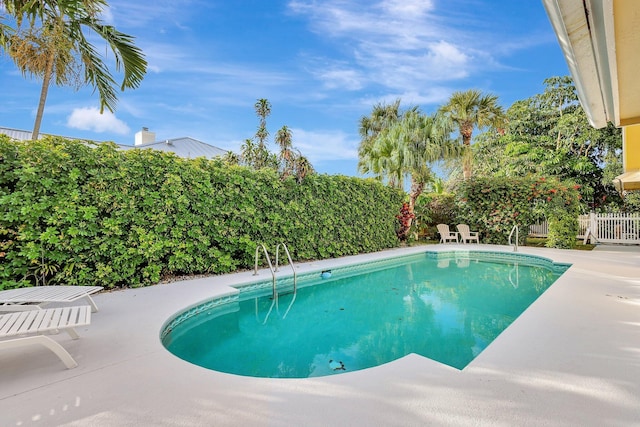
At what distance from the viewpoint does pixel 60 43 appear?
243 inches

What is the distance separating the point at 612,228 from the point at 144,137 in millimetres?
22727

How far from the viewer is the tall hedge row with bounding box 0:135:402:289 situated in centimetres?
459

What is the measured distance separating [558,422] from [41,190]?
21.1ft

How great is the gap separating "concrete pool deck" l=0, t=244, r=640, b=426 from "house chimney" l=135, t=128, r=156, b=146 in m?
15.4

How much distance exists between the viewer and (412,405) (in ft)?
7.00

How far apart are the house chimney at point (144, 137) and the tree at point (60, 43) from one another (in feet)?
33.3

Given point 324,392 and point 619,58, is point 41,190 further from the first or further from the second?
point 619,58

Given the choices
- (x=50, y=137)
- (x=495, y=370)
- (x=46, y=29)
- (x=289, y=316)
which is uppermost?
(x=46, y=29)

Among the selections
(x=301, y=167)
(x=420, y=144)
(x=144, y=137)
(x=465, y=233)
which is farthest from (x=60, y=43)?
(x=465, y=233)

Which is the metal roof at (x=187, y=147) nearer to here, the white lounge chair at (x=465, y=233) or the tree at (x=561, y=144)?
the white lounge chair at (x=465, y=233)

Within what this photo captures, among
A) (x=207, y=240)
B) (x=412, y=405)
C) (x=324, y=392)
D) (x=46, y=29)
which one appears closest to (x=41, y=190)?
(x=207, y=240)

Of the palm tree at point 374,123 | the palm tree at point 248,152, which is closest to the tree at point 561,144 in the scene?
the palm tree at point 374,123

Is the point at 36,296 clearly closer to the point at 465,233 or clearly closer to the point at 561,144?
the point at 465,233

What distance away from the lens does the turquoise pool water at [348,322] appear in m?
3.60
